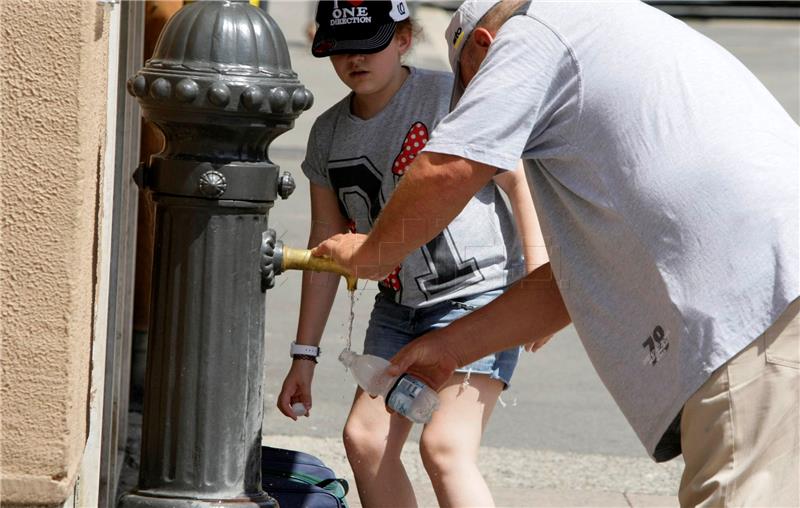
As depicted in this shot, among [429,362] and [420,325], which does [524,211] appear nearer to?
[420,325]

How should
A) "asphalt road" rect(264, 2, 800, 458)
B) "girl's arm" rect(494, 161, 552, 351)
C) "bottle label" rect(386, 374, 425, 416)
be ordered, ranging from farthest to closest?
"asphalt road" rect(264, 2, 800, 458) < "girl's arm" rect(494, 161, 552, 351) < "bottle label" rect(386, 374, 425, 416)

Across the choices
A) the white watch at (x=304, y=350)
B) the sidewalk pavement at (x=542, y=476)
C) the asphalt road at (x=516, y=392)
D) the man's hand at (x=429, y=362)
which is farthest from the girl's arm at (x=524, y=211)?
the sidewalk pavement at (x=542, y=476)

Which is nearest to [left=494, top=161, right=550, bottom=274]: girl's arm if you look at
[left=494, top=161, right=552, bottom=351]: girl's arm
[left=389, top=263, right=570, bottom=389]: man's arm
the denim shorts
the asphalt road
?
[left=494, top=161, right=552, bottom=351]: girl's arm

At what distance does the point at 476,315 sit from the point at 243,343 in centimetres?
64

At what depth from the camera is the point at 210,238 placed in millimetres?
2447

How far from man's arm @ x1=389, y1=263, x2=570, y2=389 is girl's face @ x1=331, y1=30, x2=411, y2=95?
71cm

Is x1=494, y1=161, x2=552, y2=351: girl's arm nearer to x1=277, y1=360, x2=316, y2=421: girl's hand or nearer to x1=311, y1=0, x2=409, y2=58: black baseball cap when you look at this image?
x1=311, y1=0, x2=409, y2=58: black baseball cap

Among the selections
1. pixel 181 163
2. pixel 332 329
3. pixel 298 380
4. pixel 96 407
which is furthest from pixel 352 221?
pixel 332 329

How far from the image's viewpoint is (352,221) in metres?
3.43

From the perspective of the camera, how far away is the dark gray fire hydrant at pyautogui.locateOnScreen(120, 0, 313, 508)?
2.38m

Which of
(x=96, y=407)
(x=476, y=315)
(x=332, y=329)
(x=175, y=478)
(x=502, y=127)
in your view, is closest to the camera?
(x=502, y=127)

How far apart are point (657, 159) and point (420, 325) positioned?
1.12 m

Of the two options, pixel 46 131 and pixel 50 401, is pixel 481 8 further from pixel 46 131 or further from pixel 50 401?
pixel 50 401

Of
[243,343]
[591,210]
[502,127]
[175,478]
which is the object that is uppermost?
[502,127]
